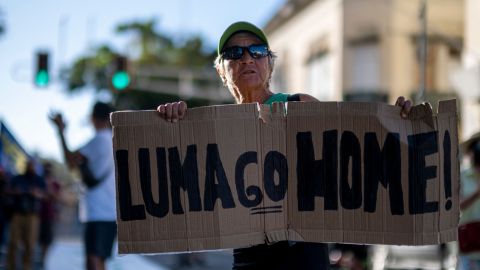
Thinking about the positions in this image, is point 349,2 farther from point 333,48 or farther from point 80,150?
point 80,150

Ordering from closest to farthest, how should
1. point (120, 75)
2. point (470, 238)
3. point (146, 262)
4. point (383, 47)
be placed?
1. point (470, 238)
2. point (146, 262)
3. point (120, 75)
4. point (383, 47)

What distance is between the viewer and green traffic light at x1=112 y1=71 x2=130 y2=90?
18203 mm

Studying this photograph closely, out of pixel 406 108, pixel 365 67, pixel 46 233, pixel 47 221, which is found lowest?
pixel 46 233

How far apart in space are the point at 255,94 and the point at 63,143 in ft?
12.3

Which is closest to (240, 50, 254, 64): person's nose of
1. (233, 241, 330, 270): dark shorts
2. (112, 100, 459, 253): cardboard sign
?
(112, 100, 459, 253): cardboard sign

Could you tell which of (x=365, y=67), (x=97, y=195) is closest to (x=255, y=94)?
(x=97, y=195)

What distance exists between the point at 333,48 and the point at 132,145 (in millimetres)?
34129

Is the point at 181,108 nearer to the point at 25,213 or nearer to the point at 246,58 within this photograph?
the point at 246,58

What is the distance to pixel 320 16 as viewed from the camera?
4072 cm

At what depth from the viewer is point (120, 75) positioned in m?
18.9

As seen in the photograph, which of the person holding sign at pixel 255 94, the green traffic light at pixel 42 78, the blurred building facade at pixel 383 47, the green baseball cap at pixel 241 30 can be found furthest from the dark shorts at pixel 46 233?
the blurred building facade at pixel 383 47

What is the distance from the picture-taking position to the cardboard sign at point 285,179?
4.30 metres

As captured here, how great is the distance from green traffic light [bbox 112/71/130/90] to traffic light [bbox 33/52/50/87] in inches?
150

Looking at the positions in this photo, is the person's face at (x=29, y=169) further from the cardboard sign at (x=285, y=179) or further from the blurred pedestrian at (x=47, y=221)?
the cardboard sign at (x=285, y=179)
